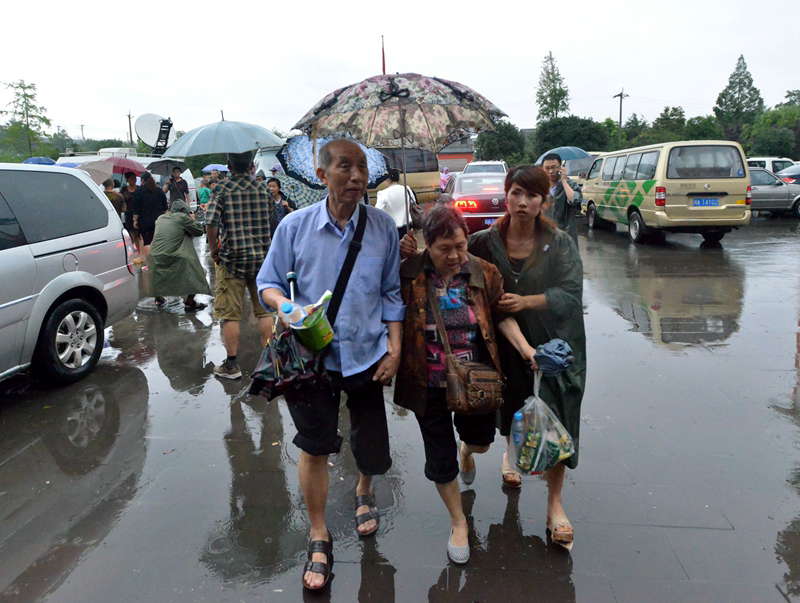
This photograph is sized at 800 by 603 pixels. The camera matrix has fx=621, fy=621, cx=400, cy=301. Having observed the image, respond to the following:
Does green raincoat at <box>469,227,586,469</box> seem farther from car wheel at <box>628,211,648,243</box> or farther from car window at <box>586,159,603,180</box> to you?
car window at <box>586,159,603,180</box>

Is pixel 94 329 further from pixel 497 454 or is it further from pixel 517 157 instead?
pixel 517 157

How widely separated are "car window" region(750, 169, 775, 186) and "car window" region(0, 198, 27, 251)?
1692 centimetres

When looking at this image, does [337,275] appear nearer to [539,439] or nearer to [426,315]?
[426,315]

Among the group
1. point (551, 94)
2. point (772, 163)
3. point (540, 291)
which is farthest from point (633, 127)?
point (540, 291)

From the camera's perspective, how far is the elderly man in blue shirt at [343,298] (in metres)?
2.55

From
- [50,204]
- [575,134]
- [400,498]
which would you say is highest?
[575,134]

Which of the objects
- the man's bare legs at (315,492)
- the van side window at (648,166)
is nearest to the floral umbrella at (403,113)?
the man's bare legs at (315,492)

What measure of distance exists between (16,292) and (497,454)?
357 centimetres

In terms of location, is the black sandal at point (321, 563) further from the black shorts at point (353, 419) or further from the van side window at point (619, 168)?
the van side window at point (619, 168)

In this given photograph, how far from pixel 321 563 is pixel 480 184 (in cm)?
1153

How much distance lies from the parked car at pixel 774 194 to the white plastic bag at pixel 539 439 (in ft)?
53.2

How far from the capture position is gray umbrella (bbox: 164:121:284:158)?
17.0 feet

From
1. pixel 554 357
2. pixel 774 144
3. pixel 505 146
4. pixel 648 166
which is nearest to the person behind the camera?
pixel 554 357

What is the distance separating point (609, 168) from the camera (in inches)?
557
